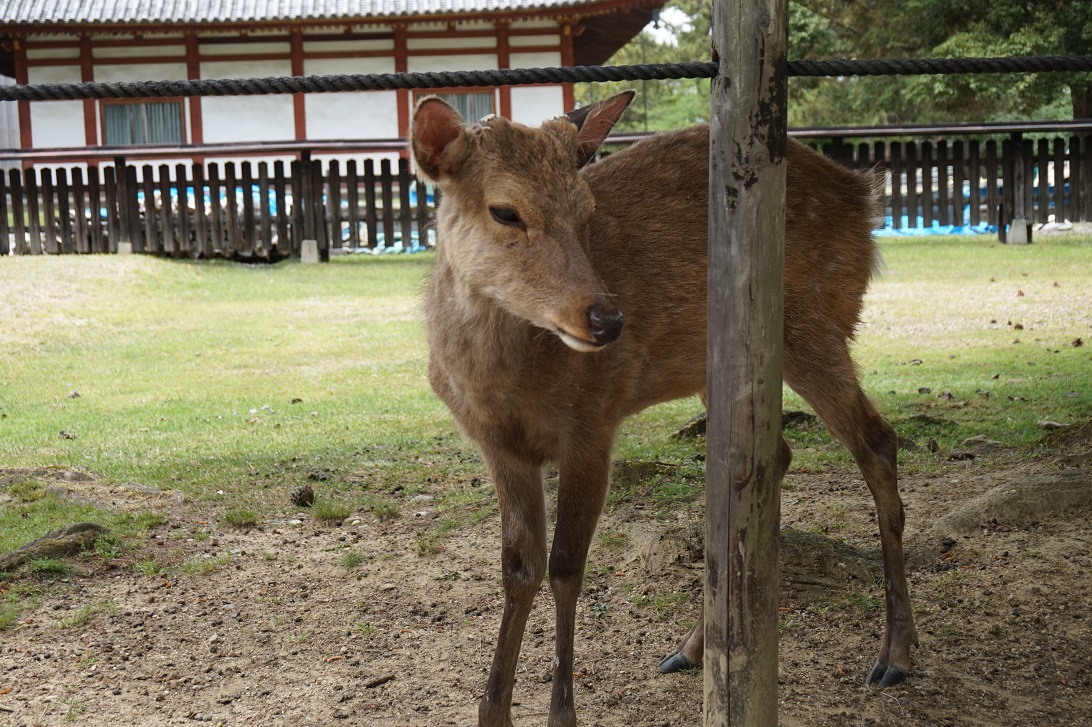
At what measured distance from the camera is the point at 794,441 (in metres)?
6.64

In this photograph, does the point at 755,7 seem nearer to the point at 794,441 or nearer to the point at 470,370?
the point at 470,370

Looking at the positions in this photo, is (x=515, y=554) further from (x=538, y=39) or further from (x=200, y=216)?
(x=538, y=39)

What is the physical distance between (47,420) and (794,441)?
17.6 feet

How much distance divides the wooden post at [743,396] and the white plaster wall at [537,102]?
71.0ft

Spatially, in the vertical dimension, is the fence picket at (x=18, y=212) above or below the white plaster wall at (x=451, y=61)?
below

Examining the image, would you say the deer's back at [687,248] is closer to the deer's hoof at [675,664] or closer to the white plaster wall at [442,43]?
the deer's hoof at [675,664]

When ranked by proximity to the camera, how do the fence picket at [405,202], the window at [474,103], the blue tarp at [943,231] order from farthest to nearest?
the window at [474,103] < the blue tarp at [943,231] < the fence picket at [405,202]

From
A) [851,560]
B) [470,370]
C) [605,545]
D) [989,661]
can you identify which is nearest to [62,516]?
[605,545]

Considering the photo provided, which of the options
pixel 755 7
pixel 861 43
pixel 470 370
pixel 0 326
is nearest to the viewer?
pixel 755 7

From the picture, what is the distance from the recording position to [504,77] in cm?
257

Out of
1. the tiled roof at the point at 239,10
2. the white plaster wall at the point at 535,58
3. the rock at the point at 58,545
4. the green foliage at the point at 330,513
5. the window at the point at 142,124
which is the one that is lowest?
the green foliage at the point at 330,513

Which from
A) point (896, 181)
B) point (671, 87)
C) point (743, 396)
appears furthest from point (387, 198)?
point (671, 87)

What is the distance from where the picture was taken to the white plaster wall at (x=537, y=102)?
77.6ft

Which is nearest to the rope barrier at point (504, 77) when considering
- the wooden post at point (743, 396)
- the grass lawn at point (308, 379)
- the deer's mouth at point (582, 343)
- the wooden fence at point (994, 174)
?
the wooden post at point (743, 396)
